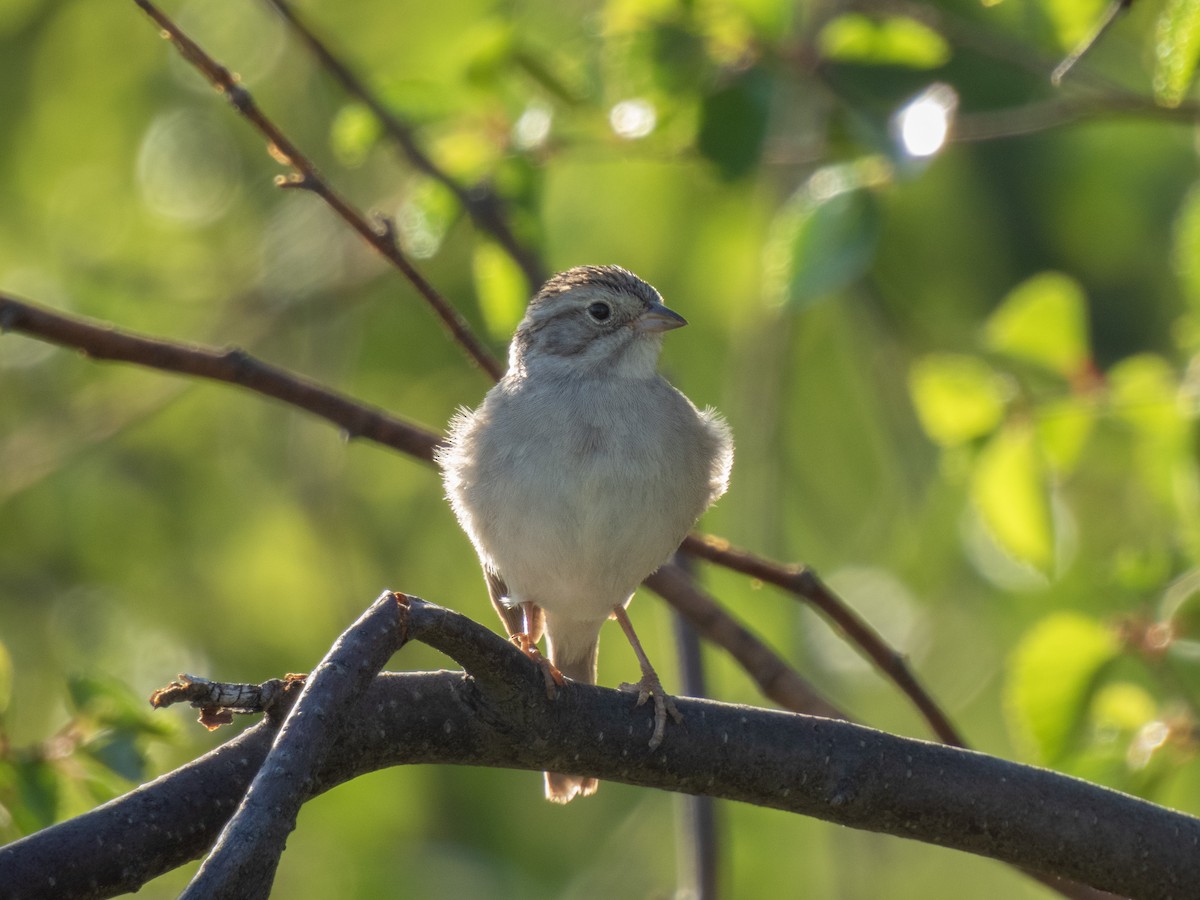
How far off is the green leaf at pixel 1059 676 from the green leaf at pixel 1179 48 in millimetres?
1681

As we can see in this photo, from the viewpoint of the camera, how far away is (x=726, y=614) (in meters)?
4.03

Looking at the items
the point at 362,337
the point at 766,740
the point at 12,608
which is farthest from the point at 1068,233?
the point at 12,608

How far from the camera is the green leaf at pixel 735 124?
178 inches

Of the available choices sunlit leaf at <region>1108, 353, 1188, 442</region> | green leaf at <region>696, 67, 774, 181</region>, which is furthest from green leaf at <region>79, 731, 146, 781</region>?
sunlit leaf at <region>1108, 353, 1188, 442</region>

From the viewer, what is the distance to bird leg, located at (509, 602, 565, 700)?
9.97 ft

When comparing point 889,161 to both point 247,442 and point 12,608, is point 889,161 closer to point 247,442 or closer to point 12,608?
point 247,442

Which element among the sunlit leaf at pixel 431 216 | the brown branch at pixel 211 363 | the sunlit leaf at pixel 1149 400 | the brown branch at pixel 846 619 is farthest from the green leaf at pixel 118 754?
the sunlit leaf at pixel 1149 400

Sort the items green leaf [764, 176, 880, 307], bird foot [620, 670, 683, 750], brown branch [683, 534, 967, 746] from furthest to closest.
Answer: green leaf [764, 176, 880, 307] < brown branch [683, 534, 967, 746] < bird foot [620, 670, 683, 750]

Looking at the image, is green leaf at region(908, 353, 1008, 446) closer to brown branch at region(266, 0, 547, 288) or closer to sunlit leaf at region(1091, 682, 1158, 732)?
sunlit leaf at region(1091, 682, 1158, 732)

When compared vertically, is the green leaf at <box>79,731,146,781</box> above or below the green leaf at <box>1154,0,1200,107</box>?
below

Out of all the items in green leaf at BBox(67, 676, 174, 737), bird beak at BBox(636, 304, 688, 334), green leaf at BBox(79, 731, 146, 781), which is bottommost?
green leaf at BBox(79, 731, 146, 781)

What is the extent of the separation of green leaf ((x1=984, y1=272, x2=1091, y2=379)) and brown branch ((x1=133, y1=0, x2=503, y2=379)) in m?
1.80

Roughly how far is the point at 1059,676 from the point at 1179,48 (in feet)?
6.24

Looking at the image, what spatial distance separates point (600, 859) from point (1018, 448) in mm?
3869
